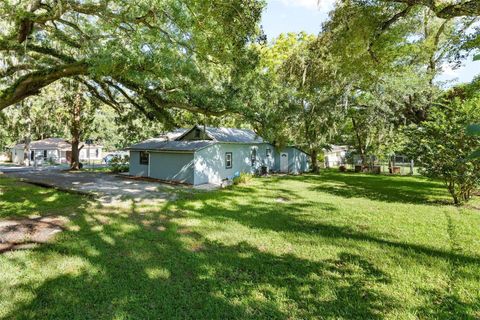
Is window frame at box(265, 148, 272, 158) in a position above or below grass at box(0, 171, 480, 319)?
above

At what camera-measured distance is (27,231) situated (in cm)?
739

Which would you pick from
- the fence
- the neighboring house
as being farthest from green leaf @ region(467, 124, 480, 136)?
the neighboring house

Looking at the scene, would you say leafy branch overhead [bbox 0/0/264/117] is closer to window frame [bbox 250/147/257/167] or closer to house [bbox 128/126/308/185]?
house [bbox 128/126/308/185]

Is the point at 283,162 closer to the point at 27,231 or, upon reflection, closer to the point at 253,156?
the point at 253,156

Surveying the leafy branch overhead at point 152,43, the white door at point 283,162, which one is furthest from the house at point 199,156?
the leafy branch overhead at point 152,43

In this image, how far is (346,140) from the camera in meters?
30.4

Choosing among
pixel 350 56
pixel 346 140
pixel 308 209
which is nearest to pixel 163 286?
pixel 308 209

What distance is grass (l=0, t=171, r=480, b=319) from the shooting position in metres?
4.17

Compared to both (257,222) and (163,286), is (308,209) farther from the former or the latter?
(163,286)

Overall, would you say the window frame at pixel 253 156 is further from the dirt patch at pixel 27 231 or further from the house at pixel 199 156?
the dirt patch at pixel 27 231

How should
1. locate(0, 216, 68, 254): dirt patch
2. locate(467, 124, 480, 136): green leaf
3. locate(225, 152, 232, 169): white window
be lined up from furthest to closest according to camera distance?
locate(225, 152, 232, 169): white window, locate(0, 216, 68, 254): dirt patch, locate(467, 124, 480, 136): green leaf

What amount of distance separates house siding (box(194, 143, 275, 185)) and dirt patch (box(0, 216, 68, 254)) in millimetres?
8821

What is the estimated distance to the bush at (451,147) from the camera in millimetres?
→ 10172

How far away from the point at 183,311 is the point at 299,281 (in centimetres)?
204
